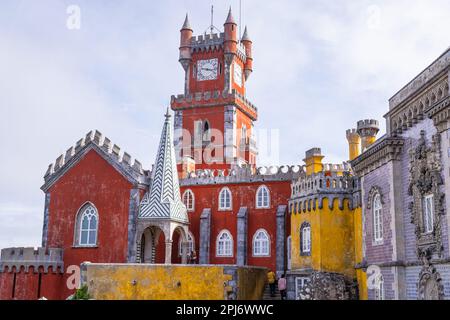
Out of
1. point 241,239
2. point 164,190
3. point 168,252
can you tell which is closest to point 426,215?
point 168,252

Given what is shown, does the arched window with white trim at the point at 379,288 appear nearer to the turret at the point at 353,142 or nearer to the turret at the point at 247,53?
the turret at the point at 353,142

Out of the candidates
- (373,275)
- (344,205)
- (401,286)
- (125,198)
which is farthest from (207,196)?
(401,286)

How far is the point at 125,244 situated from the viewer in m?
32.1

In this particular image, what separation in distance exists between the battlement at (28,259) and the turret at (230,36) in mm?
21507

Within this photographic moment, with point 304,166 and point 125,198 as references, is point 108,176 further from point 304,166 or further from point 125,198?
point 304,166

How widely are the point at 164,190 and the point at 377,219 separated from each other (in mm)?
12508

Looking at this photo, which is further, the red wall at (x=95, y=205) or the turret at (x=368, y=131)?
the red wall at (x=95, y=205)

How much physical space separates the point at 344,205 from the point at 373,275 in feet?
13.6

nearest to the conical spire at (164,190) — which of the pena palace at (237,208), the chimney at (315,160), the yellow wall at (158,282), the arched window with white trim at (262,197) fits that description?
the pena palace at (237,208)

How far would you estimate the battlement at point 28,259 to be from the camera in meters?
31.7

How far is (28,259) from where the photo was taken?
31750mm

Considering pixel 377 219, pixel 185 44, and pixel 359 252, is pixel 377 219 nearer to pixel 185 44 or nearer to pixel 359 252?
pixel 359 252

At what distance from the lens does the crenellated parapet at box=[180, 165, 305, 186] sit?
33594 mm

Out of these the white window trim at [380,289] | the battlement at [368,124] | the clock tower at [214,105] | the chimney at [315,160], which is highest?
the clock tower at [214,105]
